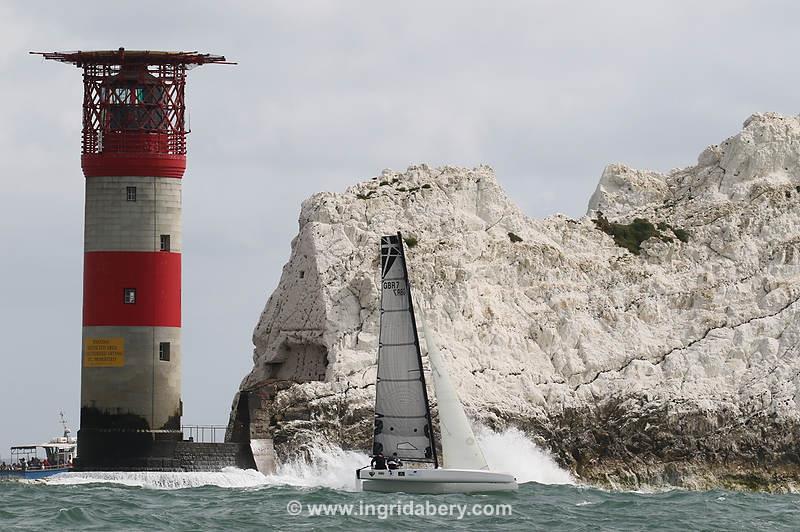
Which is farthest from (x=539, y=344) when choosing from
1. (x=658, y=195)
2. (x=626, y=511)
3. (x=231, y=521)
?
(x=231, y=521)

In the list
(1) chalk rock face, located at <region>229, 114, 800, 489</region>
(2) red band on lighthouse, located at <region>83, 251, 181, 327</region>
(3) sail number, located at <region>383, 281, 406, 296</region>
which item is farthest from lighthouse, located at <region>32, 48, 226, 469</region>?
(3) sail number, located at <region>383, 281, 406, 296</region>

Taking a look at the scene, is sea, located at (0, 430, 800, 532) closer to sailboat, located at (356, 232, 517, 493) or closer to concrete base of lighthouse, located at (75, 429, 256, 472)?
concrete base of lighthouse, located at (75, 429, 256, 472)

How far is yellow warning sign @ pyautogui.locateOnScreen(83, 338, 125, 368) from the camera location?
6153cm

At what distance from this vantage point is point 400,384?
56531 millimetres

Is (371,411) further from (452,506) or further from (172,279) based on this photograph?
(452,506)

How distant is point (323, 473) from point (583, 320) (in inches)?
389

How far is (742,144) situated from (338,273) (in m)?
14.3

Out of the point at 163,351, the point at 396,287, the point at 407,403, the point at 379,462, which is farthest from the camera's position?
the point at 163,351

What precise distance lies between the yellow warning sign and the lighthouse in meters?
0.03

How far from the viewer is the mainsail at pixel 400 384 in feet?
185

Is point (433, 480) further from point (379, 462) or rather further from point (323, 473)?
point (323, 473)

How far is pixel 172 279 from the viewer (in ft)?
204

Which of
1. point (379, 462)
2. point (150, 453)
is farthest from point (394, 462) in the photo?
point (150, 453)

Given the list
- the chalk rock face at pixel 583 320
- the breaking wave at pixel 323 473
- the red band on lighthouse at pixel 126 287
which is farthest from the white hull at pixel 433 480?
the red band on lighthouse at pixel 126 287
